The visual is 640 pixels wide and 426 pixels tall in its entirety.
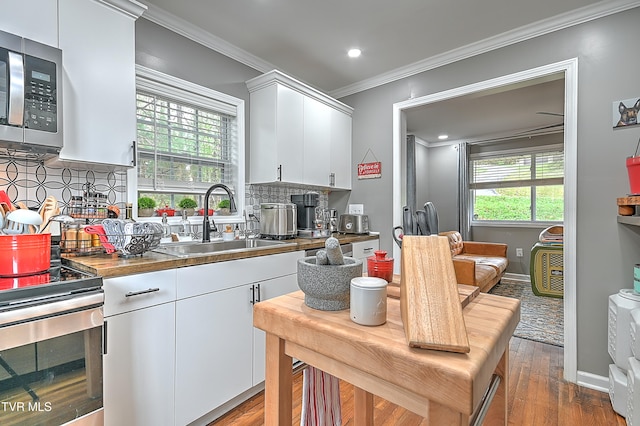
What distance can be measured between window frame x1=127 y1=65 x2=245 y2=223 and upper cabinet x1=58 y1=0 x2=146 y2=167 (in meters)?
0.17

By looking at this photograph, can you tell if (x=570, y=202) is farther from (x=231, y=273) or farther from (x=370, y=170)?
(x=231, y=273)

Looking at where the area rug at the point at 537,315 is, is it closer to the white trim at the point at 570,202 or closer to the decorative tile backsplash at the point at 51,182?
the white trim at the point at 570,202

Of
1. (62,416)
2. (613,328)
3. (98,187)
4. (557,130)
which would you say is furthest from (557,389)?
(557,130)

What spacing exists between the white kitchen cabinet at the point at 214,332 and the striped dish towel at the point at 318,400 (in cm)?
79

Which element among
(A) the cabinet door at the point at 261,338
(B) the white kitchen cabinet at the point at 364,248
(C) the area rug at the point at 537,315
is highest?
(B) the white kitchen cabinet at the point at 364,248

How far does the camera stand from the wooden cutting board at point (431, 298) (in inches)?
23.3

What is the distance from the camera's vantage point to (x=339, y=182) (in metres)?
3.26

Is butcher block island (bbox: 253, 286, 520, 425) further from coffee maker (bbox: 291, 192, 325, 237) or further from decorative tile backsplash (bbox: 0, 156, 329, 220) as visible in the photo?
coffee maker (bbox: 291, 192, 325, 237)

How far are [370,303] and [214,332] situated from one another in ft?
4.15

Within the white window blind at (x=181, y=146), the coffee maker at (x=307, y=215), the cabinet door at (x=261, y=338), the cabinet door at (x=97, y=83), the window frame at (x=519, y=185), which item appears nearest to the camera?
the cabinet door at (x=97, y=83)

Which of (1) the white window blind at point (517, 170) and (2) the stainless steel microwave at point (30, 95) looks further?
(1) the white window blind at point (517, 170)

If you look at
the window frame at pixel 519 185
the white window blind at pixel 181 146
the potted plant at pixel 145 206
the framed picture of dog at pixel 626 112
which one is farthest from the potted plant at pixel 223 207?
the window frame at pixel 519 185

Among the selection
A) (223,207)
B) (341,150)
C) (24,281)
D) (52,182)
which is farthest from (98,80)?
(341,150)

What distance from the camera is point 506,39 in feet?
7.88
